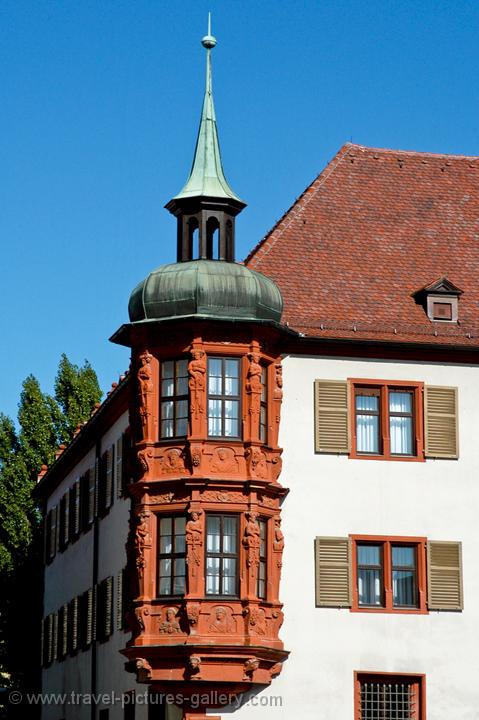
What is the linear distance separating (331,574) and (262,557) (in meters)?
1.69

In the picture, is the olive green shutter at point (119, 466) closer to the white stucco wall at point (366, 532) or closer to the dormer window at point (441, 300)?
the white stucco wall at point (366, 532)

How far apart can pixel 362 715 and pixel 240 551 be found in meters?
4.63

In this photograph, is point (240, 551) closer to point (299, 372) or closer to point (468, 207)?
point (299, 372)

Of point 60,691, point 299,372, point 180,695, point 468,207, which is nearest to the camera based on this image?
point 180,695

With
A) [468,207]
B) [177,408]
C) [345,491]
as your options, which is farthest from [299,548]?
[468,207]

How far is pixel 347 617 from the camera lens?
130 ft

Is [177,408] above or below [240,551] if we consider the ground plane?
above

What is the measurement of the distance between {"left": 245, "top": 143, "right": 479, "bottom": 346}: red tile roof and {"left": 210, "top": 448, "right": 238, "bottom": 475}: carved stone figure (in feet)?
11.9

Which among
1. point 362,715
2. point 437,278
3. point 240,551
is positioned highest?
point 437,278

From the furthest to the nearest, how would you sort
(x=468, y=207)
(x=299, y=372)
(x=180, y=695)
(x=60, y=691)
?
1. (x=60, y=691)
2. (x=468, y=207)
3. (x=299, y=372)
4. (x=180, y=695)

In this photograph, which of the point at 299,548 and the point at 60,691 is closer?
the point at 299,548

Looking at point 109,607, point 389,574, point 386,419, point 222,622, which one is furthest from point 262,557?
point 109,607

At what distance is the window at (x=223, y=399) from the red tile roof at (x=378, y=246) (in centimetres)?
221

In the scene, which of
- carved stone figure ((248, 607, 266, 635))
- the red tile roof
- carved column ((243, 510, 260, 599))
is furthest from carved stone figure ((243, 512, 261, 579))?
the red tile roof
